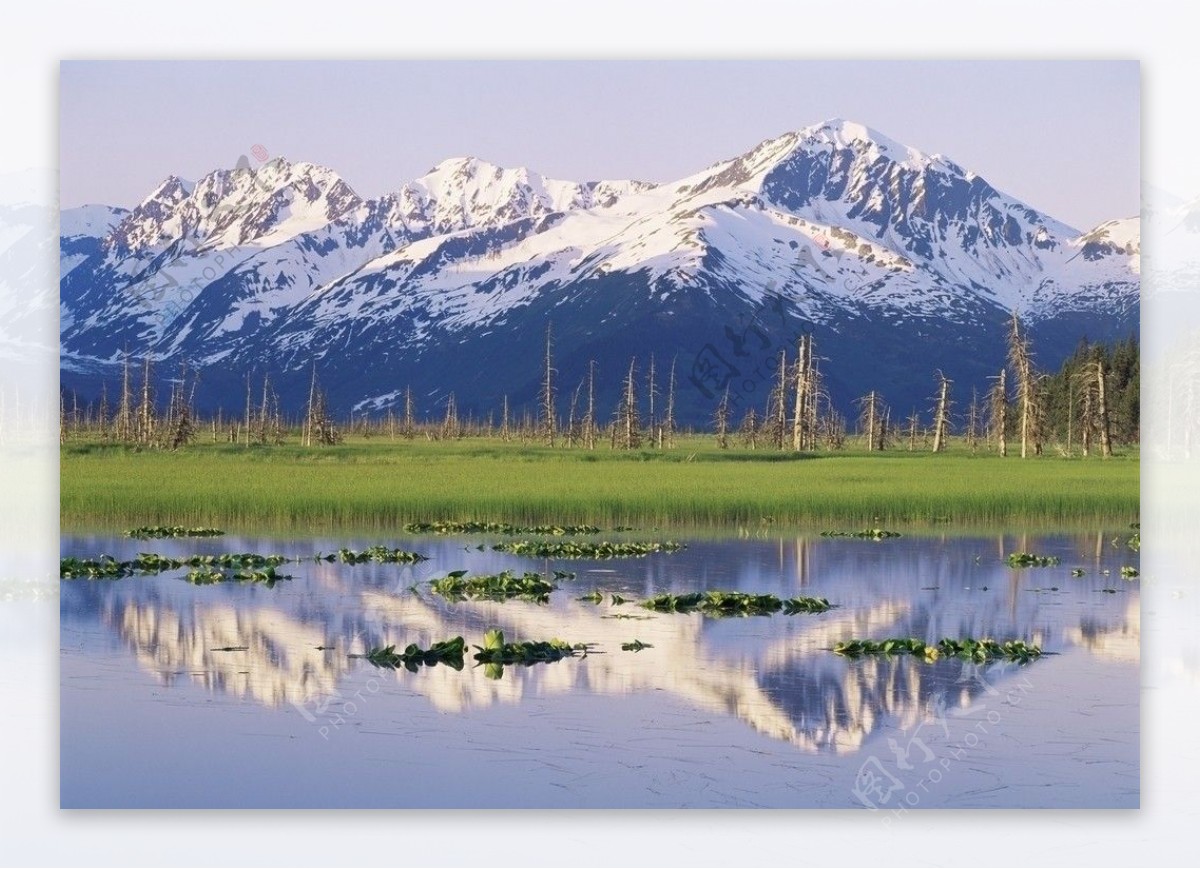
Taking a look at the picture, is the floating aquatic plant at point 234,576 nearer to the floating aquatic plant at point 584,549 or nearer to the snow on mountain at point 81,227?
the snow on mountain at point 81,227

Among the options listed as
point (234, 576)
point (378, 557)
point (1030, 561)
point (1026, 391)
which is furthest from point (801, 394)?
point (234, 576)

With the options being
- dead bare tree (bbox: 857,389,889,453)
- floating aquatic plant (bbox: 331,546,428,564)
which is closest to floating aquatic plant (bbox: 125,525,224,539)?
floating aquatic plant (bbox: 331,546,428,564)

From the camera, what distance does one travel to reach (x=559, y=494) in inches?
1646

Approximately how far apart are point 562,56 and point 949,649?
9125 mm

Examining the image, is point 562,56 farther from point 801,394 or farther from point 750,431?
point 750,431

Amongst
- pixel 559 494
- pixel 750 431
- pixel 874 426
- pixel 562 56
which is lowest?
pixel 559 494

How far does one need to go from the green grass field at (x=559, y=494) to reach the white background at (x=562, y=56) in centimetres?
1473

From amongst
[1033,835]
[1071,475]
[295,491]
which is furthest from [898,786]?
[1071,475]

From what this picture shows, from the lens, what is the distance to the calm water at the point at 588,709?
54.3 ft

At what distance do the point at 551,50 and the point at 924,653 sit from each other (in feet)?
29.7

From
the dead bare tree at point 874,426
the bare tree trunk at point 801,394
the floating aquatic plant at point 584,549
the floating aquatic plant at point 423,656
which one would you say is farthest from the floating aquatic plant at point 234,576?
the dead bare tree at point 874,426

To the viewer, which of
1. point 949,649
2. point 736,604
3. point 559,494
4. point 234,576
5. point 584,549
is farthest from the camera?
point 559,494

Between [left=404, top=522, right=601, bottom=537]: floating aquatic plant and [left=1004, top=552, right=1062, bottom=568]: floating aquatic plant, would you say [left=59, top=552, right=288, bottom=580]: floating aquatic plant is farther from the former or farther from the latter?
[left=1004, top=552, right=1062, bottom=568]: floating aquatic plant

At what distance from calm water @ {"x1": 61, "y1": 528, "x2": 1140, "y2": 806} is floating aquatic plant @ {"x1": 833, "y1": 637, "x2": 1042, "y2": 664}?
1.07 ft
